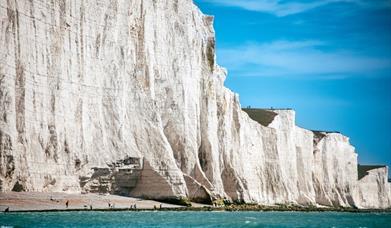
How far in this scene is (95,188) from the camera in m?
49.4

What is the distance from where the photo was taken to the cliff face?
44.2 meters

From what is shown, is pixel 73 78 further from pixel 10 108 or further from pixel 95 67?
pixel 10 108

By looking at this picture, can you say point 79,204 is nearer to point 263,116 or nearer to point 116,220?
point 116,220

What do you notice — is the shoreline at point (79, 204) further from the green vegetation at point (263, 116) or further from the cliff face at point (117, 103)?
the green vegetation at point (263, 116)

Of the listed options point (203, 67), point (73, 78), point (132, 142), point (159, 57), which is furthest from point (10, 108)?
point (203, 67)

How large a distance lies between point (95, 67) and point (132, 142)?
468 cm

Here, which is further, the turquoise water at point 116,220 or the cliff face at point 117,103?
the cliff face at point 117,103

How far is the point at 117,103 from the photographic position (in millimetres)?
51594

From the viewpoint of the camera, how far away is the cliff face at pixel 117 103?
4416 cm

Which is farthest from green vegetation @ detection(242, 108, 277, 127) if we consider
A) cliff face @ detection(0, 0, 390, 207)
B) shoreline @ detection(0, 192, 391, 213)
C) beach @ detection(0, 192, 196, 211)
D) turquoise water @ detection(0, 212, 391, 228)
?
turquoise water @ detection(0, 212, 391, 228)

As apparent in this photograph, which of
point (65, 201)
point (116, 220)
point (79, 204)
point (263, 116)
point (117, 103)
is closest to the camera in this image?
point (116, 220)

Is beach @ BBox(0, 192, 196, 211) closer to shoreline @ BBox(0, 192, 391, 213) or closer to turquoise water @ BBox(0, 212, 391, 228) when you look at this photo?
shoreline @ BBox(0, 192, 391, 213)

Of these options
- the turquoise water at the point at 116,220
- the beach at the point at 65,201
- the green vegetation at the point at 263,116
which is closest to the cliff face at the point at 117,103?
the beach at the point at 65,201

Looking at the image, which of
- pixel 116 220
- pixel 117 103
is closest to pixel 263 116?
pixel 117 103
